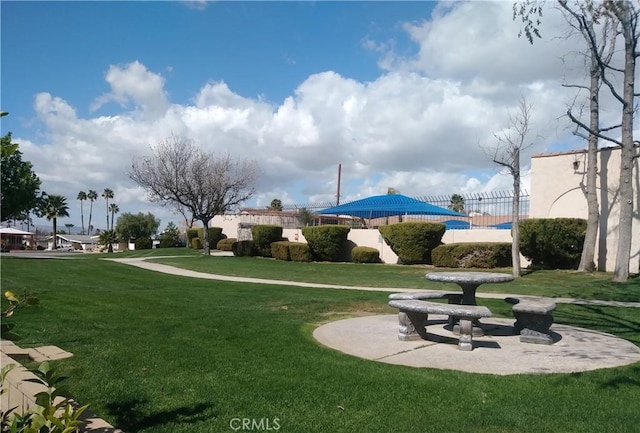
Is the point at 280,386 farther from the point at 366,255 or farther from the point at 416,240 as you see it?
the point at 366,255

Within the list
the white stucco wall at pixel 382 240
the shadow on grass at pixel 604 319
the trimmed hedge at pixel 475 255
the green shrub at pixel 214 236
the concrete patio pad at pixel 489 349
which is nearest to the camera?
the concrete patio pad at pixel 489 349

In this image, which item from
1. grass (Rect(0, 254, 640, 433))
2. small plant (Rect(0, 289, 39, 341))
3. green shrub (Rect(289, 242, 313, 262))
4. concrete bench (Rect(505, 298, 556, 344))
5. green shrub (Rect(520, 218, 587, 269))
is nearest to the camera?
small plant (Rect(0, 289, 39, 341))

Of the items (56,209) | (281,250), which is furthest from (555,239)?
(56,209)

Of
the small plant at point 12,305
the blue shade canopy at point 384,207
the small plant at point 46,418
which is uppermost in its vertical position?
the blue shade canopy at point 384,207

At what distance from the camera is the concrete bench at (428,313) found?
6.53 meters

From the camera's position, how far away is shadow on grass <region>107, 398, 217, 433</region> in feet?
13.3

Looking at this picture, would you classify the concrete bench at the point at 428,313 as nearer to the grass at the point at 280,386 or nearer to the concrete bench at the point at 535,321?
the concrete bench at the point at 535,321

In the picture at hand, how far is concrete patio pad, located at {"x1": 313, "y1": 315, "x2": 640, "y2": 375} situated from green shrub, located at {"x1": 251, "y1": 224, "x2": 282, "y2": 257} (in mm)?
22655

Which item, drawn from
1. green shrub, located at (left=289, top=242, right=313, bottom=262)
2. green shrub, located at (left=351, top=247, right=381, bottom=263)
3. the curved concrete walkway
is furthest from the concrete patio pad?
green shrub, located at (left=289, top=242, right=313, bottom=262)

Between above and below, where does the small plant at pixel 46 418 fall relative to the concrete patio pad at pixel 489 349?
above

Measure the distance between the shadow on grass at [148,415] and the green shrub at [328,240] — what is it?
22.9m

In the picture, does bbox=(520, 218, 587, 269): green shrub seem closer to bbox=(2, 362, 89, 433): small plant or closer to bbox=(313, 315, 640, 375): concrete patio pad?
bbox=(313, 315, 640, 375): concrete patio pad

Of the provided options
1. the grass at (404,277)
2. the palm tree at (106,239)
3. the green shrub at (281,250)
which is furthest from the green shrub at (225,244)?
the palm tree at (106,239)

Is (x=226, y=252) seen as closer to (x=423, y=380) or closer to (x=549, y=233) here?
(x=549, y=233)
